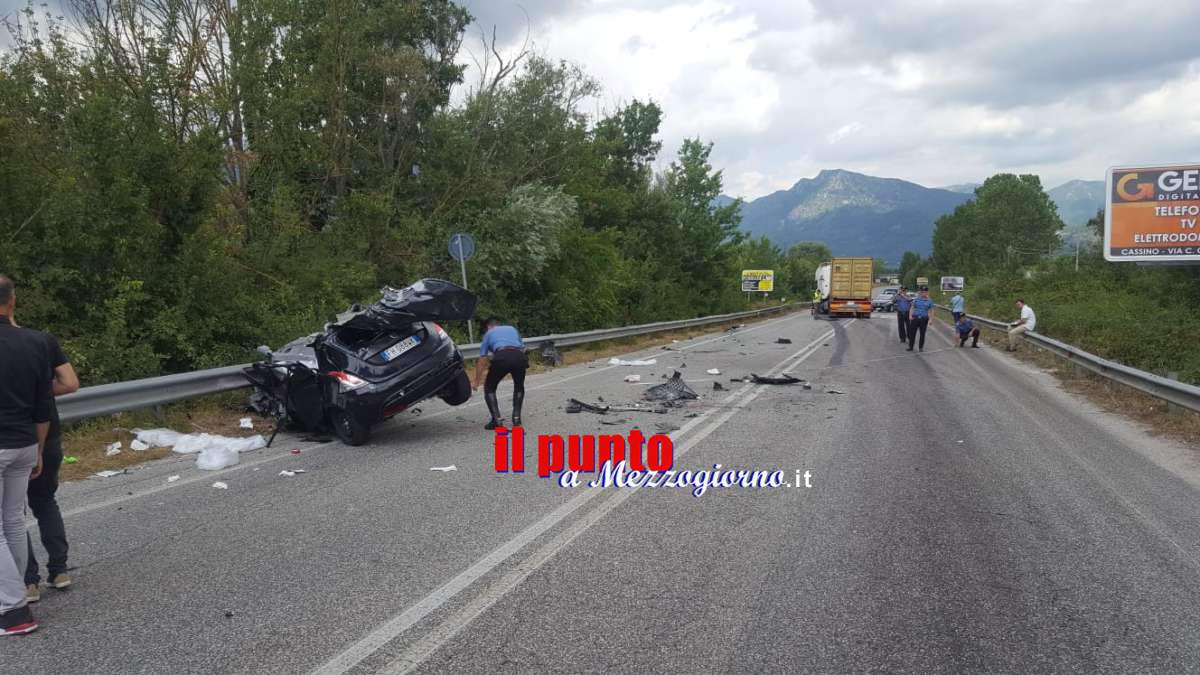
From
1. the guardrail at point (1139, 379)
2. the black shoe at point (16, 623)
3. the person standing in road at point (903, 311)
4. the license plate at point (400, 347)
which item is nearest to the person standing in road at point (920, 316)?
the person standing in road at point (903, 311)

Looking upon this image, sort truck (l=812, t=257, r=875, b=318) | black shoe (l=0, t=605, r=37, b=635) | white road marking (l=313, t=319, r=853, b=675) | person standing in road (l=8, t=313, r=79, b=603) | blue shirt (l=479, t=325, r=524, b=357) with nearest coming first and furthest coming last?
white road marking (l=313, t=319, r=853, b=675) < black shoe (l=0, t=605, r=37, b=635) < person standing in road (l=8, t=313, r=79, b=603) < blue shirt (l=479, t=325, r=524, b=357) < truck (l=812, t=257, r=875, b=318)

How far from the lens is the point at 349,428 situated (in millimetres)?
8180

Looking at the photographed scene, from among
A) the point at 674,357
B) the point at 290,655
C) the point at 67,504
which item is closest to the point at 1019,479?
the point at 290,655

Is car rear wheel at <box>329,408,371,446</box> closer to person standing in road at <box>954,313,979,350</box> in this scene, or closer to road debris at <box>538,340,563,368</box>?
road debris at <box>538,340,563,368</box>

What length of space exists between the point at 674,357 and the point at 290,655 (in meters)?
16.7

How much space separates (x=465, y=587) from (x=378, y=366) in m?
4.58

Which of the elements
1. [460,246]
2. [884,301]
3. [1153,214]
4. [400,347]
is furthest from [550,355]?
[884,301]

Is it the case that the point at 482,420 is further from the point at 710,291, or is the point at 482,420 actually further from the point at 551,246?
the point at 710,291

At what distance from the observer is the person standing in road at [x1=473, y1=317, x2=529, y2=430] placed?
899 centimetres

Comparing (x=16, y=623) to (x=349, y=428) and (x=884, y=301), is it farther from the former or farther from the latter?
(x=884, y=301)

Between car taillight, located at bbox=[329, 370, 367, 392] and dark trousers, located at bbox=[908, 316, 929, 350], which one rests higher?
car taillight, located at bbox=[329, 370, 367, 392]

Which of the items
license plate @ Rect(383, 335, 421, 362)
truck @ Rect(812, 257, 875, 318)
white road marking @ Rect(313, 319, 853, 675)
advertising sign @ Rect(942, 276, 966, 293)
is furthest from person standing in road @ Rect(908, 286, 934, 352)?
advertising sign @ Rect(942, 276, 966, 293)

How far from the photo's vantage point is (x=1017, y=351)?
21.0 m

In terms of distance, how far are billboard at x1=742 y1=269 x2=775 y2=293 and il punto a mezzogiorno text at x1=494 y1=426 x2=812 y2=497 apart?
50.7 m
